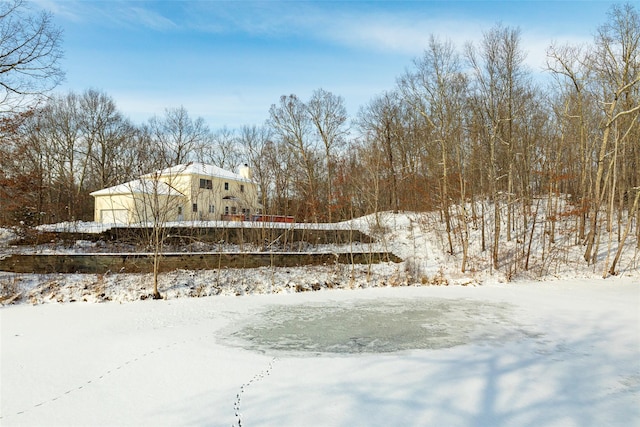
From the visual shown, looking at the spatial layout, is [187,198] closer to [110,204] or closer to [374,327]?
[110,204]

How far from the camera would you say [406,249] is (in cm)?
1850

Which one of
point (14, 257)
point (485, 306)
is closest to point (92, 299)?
point (14, 257)

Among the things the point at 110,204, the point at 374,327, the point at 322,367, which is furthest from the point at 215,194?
the point at 322,367

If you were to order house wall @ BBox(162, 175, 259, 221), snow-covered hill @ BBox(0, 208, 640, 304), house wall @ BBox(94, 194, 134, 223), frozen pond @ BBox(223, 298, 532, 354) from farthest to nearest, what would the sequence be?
house wall @ BBox(162, 175, 259, 221)
house wall @ BBox(94, 194, 134, 223)
snow-covered hill @ BBox(0, 208, 640, 304)
frozen pond @ BBox(223, 298, 532, 354)

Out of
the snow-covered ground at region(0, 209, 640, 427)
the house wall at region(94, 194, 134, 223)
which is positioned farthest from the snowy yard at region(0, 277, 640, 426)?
the house wall at region(94, 194, 134, 223)

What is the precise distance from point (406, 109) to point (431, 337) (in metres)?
25.5

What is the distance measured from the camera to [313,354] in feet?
18.8

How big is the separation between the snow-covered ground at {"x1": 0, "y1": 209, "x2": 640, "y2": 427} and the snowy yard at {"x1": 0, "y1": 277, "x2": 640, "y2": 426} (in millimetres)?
25

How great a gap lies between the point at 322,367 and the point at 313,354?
26.8 inches

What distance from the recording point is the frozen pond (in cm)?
627

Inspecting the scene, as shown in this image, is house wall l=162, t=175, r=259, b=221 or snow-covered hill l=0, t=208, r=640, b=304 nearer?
snow-covered hill l=0, t=208, r=640, b=304

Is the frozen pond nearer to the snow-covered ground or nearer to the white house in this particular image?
the snow-covered ground

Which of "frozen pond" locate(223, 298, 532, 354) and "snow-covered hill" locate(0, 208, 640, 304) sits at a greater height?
"snow-covered hill" locate(0, 208, 640, 304)

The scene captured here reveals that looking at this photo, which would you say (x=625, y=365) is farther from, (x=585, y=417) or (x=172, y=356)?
(x=172, y=356)
